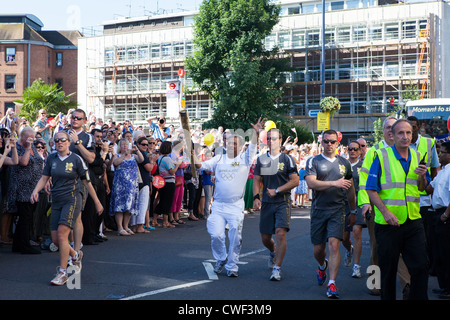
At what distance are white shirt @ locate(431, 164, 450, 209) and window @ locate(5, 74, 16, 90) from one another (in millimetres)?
62423

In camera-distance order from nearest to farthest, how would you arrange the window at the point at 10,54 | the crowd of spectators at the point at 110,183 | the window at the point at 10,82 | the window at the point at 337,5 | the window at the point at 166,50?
the crowd of spectators at the point at 110,183 → the window at the point at 337,5 → the window at the point at 166,50 → the window at the point at 10,82 → the window at the point at 10,54

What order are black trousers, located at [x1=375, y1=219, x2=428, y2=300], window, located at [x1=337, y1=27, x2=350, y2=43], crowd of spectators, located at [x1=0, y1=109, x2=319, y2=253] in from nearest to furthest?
1. black trousers, located at [x1=375, y1=219, x2=428, y2=300]
2. crowd of spectators, located at [x1=0, y1=109, x2=319, y2=253]
3. window, located at [x1=337, y1=27, x2=350, y2=43]

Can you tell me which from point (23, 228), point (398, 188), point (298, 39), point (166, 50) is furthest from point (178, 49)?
point (398, 188)

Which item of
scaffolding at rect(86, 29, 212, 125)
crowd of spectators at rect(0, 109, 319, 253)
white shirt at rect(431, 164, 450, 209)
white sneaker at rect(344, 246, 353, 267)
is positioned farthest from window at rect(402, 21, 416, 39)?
white shirt at rect(431, 164, 450, 209)

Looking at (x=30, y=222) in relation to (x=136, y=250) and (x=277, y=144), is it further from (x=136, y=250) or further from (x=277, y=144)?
(x=277, y=144)

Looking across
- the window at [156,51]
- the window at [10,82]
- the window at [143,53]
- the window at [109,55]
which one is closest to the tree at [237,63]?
the window at [156,51]

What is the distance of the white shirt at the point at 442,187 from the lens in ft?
24.0

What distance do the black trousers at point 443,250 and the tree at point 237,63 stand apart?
34.6 meters

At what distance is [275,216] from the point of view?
838 cm

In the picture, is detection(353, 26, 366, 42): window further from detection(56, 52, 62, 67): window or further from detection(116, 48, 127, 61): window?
detection(56, 52, 62, 67): window

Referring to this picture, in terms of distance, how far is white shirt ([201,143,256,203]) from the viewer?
8.63 m

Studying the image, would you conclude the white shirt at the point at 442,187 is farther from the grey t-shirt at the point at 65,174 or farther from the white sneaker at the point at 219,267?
the grey t-shirt at the point at 65,174

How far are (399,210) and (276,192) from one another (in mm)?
2664

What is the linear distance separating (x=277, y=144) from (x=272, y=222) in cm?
113
